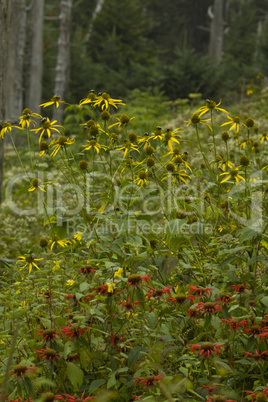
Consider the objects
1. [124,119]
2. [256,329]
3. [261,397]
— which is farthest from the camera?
[124,119]

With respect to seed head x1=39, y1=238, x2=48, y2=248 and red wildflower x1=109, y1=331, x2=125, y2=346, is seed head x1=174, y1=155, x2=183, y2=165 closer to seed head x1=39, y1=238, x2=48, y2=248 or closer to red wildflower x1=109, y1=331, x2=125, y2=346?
seed head x1=39, y1=238, x2=48, y2=248

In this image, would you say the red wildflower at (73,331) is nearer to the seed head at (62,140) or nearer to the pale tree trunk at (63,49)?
the seed head at (62,140)

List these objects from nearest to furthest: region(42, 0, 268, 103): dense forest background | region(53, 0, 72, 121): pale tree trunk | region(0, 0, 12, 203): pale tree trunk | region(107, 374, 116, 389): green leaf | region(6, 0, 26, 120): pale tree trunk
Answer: region(107, 374, 116, 389): green leaf → region(0, 0, 12, 203): pale tree trunk → region(6, 0, 26, 120): pale tree trunk → region(42, 0, 268, 103): dense forest background → region(53, 0, 72, 121): pale tree trunk

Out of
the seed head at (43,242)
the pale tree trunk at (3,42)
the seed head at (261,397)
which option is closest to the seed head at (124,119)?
the seed head at (43,242)

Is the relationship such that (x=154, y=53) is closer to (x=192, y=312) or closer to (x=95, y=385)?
(x=192, y=312)

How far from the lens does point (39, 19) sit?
14242 millimetres

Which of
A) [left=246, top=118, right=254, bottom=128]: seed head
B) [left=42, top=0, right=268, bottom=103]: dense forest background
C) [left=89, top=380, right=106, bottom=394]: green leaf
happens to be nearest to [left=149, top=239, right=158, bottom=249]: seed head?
[left=89, top=380, right=106, bottom=394]: green leaf

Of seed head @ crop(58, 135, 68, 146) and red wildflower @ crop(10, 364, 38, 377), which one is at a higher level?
seed head @ crop(58, 135, 68, 146)

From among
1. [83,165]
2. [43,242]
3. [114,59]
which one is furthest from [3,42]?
[114,59]

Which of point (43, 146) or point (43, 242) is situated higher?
point (43, 146)

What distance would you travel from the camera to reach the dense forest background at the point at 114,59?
13516 mm

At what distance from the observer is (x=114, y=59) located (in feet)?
56.0

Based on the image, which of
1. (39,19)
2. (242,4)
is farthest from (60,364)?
(242,4)

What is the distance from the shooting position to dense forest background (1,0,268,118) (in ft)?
44.3
